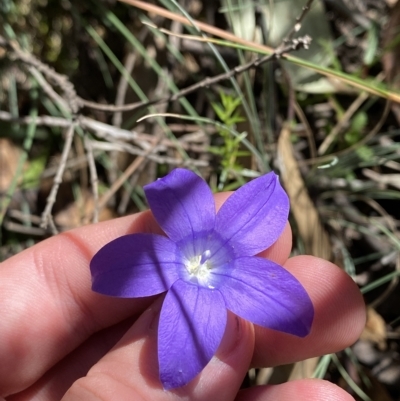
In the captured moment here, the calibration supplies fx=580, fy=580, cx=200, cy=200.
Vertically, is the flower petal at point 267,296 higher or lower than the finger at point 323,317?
higher

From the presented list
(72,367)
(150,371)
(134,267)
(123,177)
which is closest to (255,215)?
(134,267)

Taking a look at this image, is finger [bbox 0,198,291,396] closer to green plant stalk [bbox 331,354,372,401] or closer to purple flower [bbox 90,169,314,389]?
Result: purple flower [bbox 90,169,314,389]

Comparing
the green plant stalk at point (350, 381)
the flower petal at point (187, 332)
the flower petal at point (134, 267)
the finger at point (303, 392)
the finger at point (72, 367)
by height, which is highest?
the flower petal at point (134, 267)

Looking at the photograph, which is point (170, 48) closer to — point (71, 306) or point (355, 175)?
point (355, 175)

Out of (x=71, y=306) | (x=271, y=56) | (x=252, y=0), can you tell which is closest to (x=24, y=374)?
(x=71, y=306)

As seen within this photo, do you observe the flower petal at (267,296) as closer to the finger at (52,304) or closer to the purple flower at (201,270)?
the purple flower at (201,270)

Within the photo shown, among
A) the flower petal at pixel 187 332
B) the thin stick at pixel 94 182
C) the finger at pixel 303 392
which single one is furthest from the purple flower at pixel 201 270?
the thin stick at pixel 94 182

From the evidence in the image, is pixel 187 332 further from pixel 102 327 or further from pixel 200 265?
pixel 102 327
